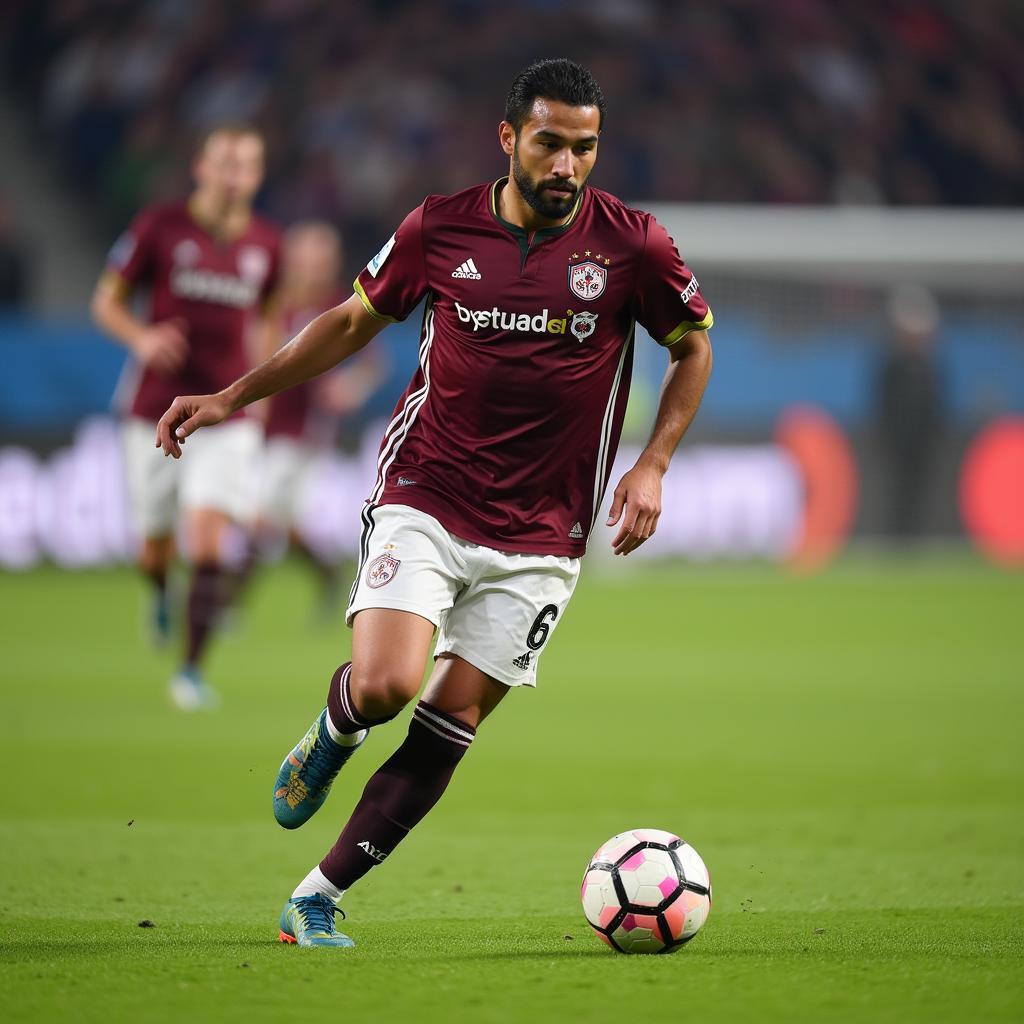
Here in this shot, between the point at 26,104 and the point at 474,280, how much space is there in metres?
18.2

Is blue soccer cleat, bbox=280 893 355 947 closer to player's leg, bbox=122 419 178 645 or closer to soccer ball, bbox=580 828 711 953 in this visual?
soccer ball, bbox=580 828 711 953

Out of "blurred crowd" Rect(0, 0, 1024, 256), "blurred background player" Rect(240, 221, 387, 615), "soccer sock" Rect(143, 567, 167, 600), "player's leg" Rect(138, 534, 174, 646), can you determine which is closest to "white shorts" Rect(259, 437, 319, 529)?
"blurred background player" Rect(240, 221, 387, 615)

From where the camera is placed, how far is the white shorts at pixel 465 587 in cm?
428

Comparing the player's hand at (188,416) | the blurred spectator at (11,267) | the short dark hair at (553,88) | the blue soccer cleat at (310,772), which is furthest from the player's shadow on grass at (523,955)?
the blurred spectator at (11,267)

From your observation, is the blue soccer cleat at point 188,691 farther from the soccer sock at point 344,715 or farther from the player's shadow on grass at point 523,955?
the player's shadow on grass at point 523,955

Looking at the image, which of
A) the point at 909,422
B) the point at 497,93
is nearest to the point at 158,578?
the point at 909,422

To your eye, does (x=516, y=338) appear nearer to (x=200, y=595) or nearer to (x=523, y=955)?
(x=523, y=955)

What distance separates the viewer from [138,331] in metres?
8.71

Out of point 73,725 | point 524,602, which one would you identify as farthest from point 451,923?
point 73,725

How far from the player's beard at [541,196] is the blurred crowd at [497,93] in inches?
638

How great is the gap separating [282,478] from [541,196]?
938 cm

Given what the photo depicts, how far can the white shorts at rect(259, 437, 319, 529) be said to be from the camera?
13.5 meters

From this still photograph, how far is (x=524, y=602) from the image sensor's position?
440 centimetres

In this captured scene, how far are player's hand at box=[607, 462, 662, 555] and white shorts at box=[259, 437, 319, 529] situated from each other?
929 centimetres
